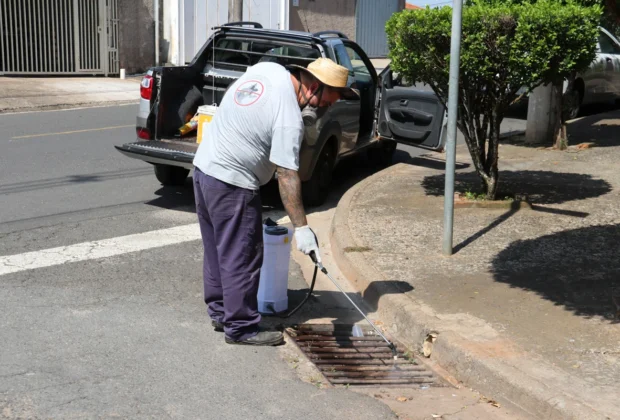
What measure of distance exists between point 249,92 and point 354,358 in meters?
1.76

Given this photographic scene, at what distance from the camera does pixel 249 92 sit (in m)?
5.02

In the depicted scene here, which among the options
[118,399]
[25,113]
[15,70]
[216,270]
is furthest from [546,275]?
[15,70]

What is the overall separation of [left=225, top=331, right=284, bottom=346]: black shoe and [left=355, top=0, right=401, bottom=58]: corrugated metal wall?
2371 centimetres

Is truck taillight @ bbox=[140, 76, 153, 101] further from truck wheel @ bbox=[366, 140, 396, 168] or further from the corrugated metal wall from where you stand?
the corrugated metal wall

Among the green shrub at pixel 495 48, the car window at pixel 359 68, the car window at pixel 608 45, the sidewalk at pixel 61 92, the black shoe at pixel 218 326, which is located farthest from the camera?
the car window at pixel 608 45

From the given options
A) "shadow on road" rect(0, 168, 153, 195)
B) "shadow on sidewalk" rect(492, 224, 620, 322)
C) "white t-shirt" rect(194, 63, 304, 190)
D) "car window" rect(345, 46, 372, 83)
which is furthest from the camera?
"car window" rect(345, 46, 372, 83)

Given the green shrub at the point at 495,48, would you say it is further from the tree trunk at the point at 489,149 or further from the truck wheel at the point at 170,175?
the truck wheel at the point at 170,175

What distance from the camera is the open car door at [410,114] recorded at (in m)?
9.83

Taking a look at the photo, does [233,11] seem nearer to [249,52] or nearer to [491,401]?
[249,52]

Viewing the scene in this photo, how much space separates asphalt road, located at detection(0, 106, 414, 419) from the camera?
14.2ft

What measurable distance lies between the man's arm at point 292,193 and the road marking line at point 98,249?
2419mm

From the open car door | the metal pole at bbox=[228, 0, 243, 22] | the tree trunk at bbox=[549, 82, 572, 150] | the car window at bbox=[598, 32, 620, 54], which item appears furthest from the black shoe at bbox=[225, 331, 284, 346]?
the metal pole at bbox=[228, 0, 243, 22]

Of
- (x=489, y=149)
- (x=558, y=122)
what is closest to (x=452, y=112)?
(x=489, y=149)

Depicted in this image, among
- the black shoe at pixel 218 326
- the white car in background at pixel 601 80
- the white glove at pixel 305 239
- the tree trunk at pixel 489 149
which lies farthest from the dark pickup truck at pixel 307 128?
the white car in background at pixel 601 80
